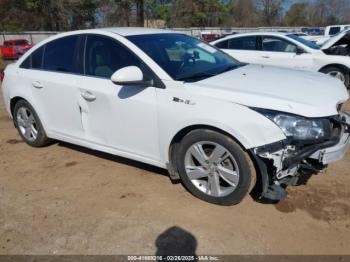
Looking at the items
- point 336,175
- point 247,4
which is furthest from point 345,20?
point 336,175

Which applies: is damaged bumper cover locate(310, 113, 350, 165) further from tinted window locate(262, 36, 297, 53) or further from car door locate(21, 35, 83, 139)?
tinted window locate(262, 36, 297, 53)

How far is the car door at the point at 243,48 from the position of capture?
942cm

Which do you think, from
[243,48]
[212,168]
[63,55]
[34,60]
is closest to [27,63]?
[34,60]

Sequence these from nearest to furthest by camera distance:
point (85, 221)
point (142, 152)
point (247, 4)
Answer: point (85, 221)
point (142, 152)
point (247, 4)

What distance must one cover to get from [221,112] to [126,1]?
41.1 meters

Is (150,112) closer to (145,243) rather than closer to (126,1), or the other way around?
(145,243)

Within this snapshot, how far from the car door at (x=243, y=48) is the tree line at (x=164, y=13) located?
33.0m

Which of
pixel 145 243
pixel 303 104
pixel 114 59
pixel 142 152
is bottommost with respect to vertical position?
pixel 145 243

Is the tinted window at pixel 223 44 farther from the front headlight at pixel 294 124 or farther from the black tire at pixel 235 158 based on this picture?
the front headlight at pixel 294 124

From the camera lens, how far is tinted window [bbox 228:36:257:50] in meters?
9.48

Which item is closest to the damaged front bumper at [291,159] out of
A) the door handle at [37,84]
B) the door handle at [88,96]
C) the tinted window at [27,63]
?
the door handle at [88,96]

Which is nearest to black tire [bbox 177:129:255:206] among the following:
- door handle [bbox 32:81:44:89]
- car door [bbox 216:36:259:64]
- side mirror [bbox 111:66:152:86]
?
side mirror [bbox 111:66:152:86]

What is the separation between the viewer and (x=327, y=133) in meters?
3.27

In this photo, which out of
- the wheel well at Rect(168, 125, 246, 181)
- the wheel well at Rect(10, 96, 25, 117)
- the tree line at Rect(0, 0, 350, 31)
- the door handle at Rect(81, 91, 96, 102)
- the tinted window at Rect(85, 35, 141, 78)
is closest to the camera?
the wheel well at Rect(168, 125, 246, 181)
